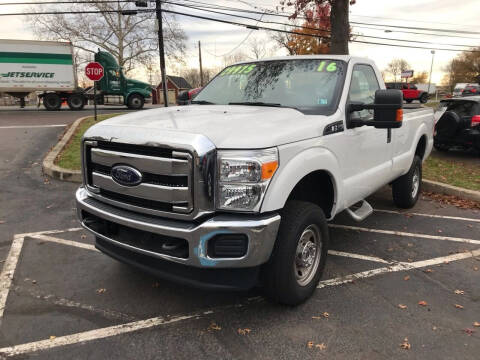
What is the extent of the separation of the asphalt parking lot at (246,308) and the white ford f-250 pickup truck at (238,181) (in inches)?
13.9

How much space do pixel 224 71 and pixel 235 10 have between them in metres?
20.3

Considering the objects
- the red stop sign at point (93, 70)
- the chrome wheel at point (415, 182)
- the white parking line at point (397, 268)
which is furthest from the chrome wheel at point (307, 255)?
the red stop sign at point (93, 70)

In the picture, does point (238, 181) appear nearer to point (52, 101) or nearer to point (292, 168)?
point (292, 168)

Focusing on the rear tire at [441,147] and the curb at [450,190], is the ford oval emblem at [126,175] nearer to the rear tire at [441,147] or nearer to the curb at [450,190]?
the curb at [450,190]

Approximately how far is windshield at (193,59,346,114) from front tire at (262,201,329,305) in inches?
39.4

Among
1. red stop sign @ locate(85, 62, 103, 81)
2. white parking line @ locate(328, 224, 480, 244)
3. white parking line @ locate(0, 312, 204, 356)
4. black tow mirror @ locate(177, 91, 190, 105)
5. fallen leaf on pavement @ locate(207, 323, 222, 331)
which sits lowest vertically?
white parking line @ locate(328, 224, 480, 244)

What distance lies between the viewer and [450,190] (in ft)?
22.6

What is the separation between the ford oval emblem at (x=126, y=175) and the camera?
2.86 m

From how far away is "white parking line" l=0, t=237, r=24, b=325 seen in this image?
345 centimetres

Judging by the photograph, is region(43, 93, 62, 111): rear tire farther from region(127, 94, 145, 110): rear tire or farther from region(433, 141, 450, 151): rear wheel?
region(433, 141, 450, 151): rear wheel

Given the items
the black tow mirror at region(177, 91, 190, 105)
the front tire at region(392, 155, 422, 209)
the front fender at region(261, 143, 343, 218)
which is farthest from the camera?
the front tire at region(392, 155, 422, 209)

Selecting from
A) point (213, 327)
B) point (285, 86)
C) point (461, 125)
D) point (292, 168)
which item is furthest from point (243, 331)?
point (461, 125)

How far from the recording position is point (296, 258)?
3201 millimetres

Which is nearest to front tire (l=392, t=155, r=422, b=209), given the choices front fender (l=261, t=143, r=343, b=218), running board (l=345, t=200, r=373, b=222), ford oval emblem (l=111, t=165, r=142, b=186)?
running board (l=345, t=200, r=373, b=222)
